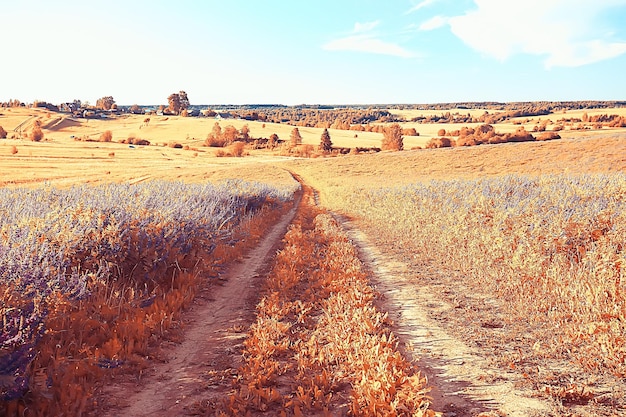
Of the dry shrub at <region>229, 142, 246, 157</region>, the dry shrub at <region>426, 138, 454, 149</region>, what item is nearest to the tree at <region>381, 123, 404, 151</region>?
the dry shrub at <region>426, 138, 454, 149</region>

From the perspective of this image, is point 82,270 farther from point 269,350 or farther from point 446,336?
point 446,336

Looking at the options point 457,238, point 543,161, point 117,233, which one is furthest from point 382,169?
point 117,233

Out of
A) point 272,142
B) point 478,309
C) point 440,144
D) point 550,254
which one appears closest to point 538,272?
point 550,254

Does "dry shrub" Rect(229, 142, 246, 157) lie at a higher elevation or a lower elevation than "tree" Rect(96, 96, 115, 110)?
lower

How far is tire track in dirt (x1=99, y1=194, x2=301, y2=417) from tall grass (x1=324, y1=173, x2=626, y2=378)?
3.78 m

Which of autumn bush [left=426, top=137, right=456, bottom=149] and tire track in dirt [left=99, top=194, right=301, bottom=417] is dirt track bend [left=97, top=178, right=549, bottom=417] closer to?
tire track in dirt [left=99, top=194, right=301, bottom=417]

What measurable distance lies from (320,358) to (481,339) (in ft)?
7.04

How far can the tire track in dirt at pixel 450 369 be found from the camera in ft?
11.8

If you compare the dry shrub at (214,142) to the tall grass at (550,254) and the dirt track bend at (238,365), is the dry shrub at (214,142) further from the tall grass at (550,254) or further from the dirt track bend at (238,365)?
the dirt track bend at (238,365)

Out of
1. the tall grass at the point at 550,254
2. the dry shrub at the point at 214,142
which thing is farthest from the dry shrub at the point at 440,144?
the tall grass at the point at 550,254

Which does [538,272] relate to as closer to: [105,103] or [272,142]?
[272,142]

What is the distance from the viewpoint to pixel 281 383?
414cm

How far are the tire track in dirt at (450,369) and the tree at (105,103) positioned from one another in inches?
8214

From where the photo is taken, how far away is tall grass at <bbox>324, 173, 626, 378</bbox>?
4902 mm
